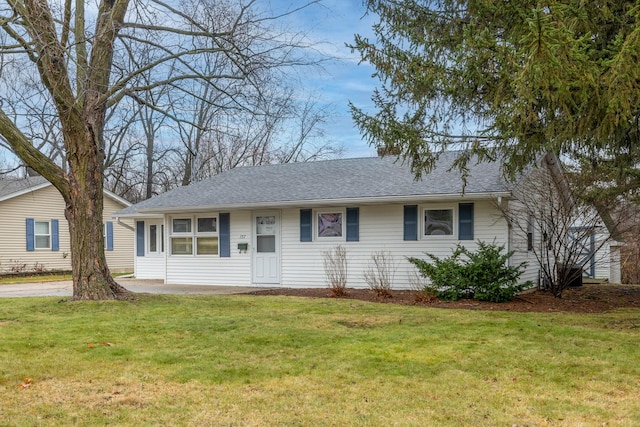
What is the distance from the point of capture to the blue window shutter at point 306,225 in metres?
14.5

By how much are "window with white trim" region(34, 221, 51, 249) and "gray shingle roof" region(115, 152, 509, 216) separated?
7049mm

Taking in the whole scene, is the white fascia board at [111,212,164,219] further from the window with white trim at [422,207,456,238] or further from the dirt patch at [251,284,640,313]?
the window with white trim at [422,207,456,238]

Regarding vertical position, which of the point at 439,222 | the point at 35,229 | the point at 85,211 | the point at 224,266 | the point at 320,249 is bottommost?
the point at 224,266

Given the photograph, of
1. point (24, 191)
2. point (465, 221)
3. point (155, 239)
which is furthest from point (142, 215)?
point (465, 221)

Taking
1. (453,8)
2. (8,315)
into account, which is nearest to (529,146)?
(453,8)

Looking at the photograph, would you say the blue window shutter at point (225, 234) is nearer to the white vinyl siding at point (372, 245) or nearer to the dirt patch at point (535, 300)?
the white vinyl siding at point (372, 245)

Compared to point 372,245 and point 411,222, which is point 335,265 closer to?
point 372,245

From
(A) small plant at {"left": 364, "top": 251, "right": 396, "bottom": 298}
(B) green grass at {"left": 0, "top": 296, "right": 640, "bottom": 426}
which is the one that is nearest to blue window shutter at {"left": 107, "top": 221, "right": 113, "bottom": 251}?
(A) small plant at {"left": 364, "top": 251, "right": 396, "bottom": 298}

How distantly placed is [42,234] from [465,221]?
17.8 metres

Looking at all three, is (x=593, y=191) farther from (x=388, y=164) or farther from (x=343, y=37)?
(x=343, y=37)

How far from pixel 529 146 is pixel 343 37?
3.54 m

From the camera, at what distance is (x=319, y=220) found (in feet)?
Result: 47.6

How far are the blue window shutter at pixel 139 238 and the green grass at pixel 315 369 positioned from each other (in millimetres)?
9565

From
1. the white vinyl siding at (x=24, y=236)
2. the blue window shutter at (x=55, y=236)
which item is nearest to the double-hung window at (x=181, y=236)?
the white vinyl siding at (x=24, y=236)
